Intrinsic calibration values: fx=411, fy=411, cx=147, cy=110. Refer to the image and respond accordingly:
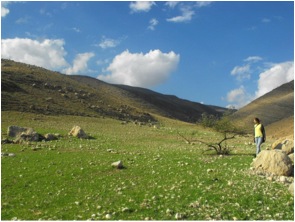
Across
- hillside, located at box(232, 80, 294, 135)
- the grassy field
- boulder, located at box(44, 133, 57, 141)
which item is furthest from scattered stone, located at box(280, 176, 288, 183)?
hillside, located at box(232, 80, 294, 135)

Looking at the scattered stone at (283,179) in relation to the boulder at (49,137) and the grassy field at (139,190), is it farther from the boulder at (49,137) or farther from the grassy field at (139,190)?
the boulder at (49,137)

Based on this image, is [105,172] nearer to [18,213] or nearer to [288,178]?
[18,213]

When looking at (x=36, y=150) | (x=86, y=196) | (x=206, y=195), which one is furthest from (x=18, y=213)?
(x=36, y=150)

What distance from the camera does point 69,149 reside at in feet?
120

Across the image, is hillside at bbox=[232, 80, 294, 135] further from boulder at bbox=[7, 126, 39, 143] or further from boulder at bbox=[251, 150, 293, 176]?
boulder at bbox=[251, 150, 293, 176]

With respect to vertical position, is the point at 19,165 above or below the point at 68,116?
below

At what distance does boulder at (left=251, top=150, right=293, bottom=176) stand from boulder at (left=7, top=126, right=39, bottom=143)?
25553mm

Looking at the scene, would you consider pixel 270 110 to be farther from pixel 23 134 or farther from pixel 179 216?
pixel 179 216

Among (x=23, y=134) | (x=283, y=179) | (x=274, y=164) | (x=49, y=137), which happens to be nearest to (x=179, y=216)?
(x=283, y=179)

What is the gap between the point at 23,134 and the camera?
4228cm

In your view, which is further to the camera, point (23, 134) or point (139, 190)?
point (23, 134)

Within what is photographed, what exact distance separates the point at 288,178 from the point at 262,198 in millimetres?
4745

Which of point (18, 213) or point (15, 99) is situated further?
point (15, 99)

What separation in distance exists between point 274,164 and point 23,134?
27.8 metres
